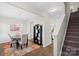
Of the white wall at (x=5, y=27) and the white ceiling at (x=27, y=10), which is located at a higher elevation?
the white ceiling at (x=27, y=10)

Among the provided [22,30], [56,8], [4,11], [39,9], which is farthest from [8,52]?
[56,8]

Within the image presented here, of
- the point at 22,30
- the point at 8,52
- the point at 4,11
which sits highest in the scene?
the point at 4,11

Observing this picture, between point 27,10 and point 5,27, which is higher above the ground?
point 27,10

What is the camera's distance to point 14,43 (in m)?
2.23

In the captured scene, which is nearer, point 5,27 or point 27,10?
point 5,27

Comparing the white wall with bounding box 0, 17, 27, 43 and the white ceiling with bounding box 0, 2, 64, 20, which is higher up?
the white ceiling with bounding box 0, 2, 64, 20

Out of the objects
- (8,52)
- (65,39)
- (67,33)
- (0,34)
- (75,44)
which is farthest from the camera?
(67,33)

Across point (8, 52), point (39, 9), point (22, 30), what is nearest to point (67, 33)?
point (39, 9)

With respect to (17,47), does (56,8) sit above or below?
above

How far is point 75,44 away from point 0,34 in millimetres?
1755

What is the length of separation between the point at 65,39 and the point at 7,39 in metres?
1.48

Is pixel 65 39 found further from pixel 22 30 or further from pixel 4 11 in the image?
pixel 4 11

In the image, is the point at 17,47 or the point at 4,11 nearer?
the point at 4,11

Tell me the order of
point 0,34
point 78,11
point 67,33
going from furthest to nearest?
point 78,11 → point 67,33 → point 0,34
